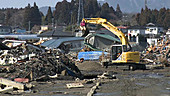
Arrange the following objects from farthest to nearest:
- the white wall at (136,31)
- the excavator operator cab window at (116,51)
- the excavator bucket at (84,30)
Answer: the white wall at (136,31), the excavator bucket at (84,30), the excavator operator cab window at (116,51)

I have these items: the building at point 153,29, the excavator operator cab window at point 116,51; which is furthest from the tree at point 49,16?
the excavator operator cab window at point 116,51

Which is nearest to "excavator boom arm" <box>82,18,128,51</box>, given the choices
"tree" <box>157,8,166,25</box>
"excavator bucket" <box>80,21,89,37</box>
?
"excavator bucket" <box>80,21,89,37</box>

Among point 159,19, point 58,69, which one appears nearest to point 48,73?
point 58,69

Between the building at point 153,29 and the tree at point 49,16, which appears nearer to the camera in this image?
the building at point 153,29

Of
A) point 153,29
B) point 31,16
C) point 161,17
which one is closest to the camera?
point 153,29

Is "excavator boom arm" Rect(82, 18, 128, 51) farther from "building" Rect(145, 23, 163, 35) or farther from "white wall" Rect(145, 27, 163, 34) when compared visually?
"white wall" Rect(145, 27, 163, 34)

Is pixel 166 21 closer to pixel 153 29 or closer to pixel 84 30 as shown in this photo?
pixel 153 29

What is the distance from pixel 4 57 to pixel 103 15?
12394 cm

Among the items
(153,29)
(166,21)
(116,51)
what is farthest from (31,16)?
(116,51)

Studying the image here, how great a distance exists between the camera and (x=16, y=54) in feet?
86.7

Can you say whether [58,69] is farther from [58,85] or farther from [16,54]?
[16,54]

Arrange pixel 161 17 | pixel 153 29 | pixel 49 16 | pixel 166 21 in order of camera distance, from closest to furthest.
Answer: pixel 153 29, pixel 166 21, pixel 161 17, pixel 49 16

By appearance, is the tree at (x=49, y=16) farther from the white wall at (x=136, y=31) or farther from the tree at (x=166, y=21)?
the white wall at (x=136, y=31)

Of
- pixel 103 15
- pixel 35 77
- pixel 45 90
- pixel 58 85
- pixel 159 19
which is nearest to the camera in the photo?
pixel 45 90
